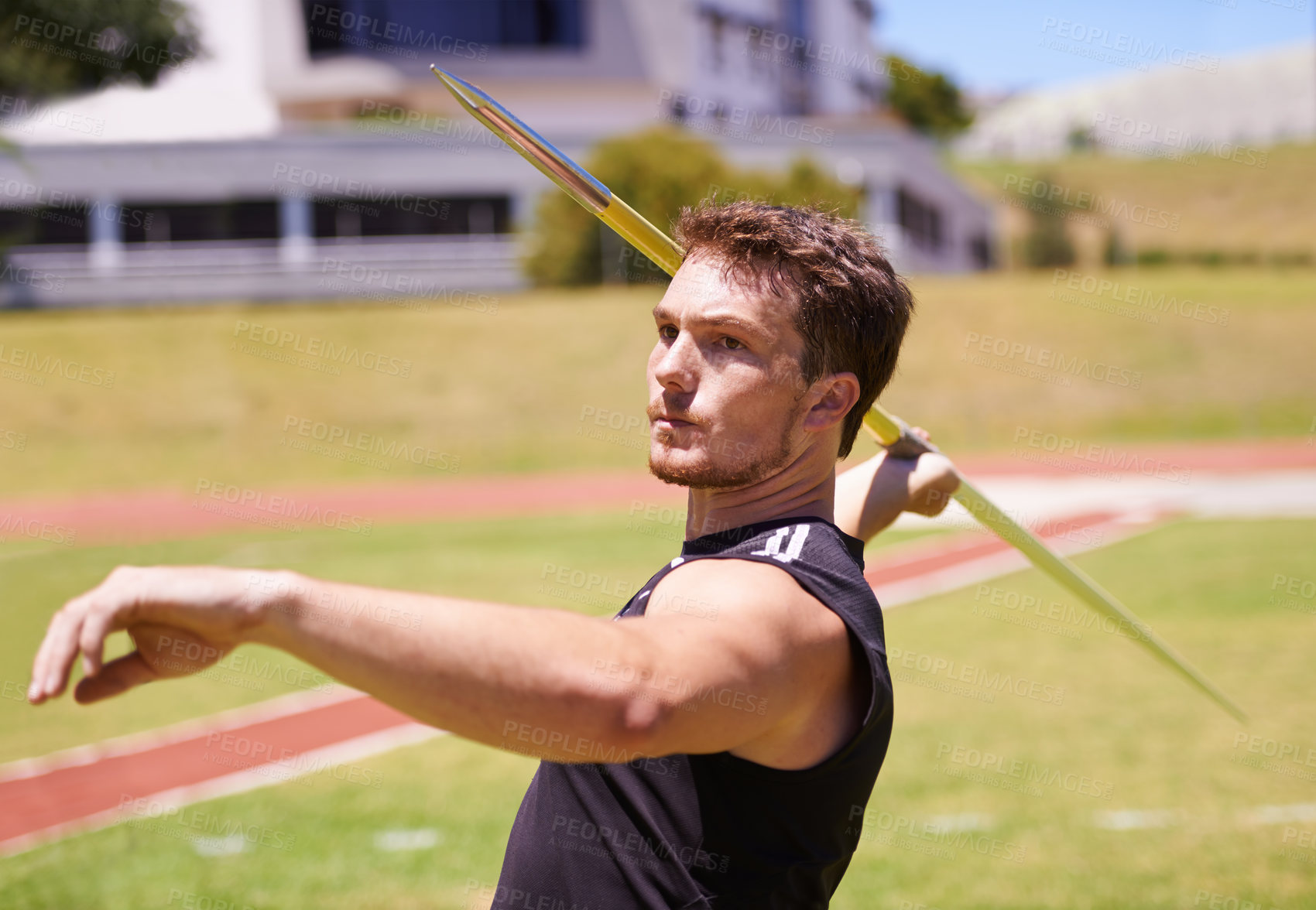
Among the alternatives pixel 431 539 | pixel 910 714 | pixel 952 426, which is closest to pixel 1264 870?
pixel 910 714

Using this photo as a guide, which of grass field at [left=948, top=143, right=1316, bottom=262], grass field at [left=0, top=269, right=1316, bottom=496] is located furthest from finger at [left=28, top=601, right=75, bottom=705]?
grass field at [left=948, top=143, right=1316, bottom=262]

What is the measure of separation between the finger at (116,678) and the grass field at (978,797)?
4.37 m

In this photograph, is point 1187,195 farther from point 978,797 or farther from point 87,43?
point 87,43

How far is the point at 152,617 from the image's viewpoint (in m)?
1.25

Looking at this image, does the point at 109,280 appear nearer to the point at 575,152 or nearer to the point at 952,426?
the point at 575,152

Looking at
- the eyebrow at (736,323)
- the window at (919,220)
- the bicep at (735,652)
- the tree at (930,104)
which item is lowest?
Answer: the window at (919,220)

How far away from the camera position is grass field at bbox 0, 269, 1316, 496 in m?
27.2

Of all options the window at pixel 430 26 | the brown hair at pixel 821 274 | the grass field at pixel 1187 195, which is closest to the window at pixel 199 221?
the window at pixel 430 26

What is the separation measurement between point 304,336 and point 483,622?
3355 centimetres

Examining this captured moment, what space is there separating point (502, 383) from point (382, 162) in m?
12.1

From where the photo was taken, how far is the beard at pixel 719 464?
1.95 meters

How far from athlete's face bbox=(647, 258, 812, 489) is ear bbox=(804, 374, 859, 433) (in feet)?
0.08

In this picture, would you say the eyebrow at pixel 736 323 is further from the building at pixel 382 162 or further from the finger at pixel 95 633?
the building at pixel 382 162

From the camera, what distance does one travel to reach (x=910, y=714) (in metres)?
8.52
